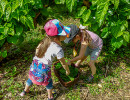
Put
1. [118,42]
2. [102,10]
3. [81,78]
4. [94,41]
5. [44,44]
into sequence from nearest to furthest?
[44,44], [102,10], [94,41], [118,42], [81,78]

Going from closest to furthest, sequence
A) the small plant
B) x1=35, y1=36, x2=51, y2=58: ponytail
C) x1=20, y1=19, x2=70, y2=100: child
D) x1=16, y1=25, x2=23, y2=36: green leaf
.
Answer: x1=20, y1=19, x2=70, y2=100: child → x1=35, y1=36, x2=51, y2=58: ponytail → x1=16, y1=25, x2=23, y2=36: green leaf → the small plant

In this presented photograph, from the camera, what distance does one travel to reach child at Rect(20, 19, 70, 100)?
1525 millimetres

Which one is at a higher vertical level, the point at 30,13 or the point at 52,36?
the point at 30,13

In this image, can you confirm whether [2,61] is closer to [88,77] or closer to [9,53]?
[9,53]

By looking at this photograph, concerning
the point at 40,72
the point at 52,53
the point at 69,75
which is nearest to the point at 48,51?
the point at 52,53

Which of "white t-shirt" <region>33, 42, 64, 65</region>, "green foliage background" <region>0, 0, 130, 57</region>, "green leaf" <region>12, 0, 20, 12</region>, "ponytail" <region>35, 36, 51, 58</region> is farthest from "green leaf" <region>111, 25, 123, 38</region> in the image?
"green leaf" <region>12, 0, 20, 12</region>

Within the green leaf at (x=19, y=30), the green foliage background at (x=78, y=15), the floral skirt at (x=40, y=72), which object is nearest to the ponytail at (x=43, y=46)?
the floral skirt at (x=40, y=72)

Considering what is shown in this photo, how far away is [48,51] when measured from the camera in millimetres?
1702

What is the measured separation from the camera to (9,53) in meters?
2.97

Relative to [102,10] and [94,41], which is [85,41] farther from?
[102,10]

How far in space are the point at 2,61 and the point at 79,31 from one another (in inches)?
70.6

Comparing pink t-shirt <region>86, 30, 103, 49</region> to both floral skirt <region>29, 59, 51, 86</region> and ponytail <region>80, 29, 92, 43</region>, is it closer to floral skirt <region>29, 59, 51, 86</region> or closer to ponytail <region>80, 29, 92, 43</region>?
ponytail <region>80, 29, 92, 43</region>

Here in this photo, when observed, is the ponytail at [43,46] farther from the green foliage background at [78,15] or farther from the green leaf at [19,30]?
the green leaf at [19,30]

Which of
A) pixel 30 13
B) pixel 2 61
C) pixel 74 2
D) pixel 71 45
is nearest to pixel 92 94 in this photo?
pixel 71 45
